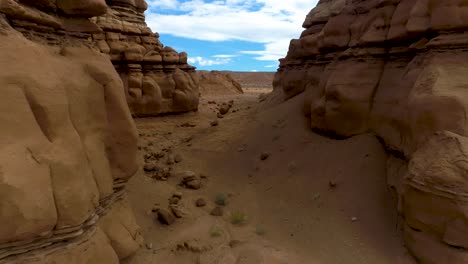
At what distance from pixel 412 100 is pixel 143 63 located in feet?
26.4

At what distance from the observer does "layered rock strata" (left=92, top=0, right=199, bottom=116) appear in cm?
1065

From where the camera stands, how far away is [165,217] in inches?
245

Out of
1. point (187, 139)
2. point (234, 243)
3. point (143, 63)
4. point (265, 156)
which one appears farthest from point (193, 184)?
point (143, 63)

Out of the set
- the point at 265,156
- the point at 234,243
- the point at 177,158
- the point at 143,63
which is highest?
the point at 143,63

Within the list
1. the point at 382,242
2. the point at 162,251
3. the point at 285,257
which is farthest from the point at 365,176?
the point at 162,251

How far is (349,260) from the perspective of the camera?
5.15 meters

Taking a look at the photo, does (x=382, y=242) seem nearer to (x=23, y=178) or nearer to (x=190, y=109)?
(x=23, y=178)

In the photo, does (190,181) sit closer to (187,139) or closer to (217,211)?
(217,211)

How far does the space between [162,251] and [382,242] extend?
314cm

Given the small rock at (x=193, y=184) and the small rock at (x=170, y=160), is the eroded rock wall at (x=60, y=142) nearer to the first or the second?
the small rock at (x=193, y=184)

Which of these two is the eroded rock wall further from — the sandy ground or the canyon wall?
the canyon wall

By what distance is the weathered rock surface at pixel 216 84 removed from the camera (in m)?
26.0

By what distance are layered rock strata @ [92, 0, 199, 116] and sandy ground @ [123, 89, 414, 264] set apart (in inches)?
74.7

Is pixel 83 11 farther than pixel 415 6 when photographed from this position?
No
